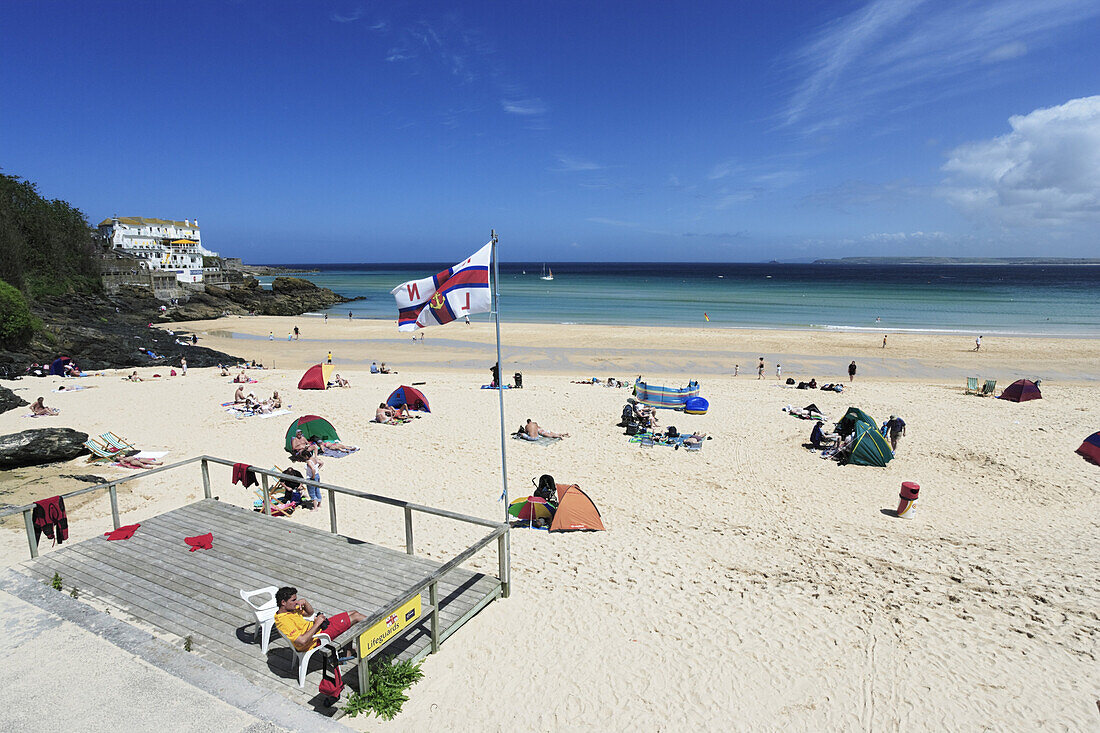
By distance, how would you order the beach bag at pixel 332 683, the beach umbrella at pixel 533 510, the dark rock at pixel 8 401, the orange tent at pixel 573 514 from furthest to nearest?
1. the dark rock at pixel 8 401
2. the beach umbrella at pixel 533 510
3. the orange tent at pixel 573 514
4. the beach bag at pixel 332 683

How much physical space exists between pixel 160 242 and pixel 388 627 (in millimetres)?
118274

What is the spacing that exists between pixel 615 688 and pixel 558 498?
4.16m

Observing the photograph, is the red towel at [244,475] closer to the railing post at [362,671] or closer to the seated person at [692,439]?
Result: the railing post at [362,671]

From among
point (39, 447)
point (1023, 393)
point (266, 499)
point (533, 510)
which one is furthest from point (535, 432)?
point (1023, 393)

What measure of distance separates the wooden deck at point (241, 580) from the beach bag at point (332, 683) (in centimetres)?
20

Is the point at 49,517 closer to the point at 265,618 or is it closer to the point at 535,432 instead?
the point at 265,618

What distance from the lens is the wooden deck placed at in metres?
5.73

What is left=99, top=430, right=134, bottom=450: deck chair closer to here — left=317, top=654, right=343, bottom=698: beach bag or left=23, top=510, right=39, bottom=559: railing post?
left=23, top=510, right=39, bottom=559: railing post

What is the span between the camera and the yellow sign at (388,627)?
16.8ft

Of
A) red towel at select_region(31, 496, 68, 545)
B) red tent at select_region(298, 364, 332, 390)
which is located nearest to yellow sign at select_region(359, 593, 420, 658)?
red towel at select_region(31, 496, 68, 545)

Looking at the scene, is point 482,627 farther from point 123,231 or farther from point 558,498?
point 123,231

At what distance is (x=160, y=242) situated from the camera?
98.4m

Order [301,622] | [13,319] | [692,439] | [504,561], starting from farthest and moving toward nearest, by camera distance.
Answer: [13,319], [692,439], [504,561], [301,622]

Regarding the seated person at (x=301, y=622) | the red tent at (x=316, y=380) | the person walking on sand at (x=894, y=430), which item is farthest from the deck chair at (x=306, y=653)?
the red tent at (x=316, y=380)
